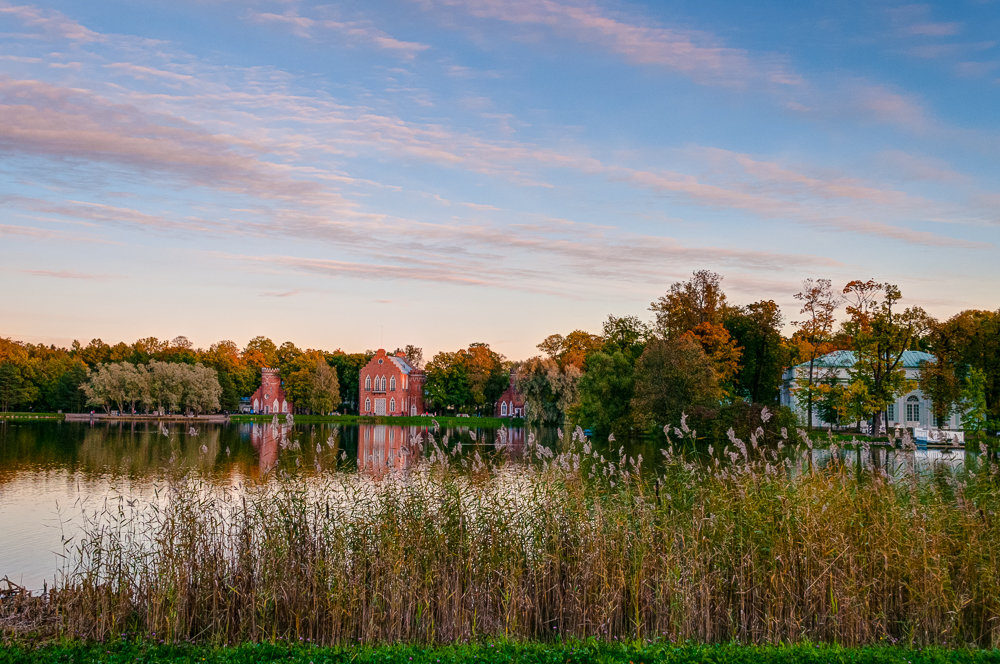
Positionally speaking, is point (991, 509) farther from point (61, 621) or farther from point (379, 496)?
point (61, 621)

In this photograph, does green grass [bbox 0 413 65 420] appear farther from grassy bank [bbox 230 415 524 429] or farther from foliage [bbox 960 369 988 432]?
foliage [bbox 960 369 988 432]

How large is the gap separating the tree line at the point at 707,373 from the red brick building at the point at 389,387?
117 inches

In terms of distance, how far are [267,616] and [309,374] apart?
8371 cm

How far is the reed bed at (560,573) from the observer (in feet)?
23.8

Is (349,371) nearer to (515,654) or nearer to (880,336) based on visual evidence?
(880,336)

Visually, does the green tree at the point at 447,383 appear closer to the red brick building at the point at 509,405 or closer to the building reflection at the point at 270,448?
the red brick building at the point at 509,405

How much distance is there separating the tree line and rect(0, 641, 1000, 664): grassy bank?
32.5 m

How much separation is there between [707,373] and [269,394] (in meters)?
64.3

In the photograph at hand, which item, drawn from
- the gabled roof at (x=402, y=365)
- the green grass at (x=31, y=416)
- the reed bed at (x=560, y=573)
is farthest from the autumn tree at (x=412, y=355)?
the reed bed at (x=560, y=573)

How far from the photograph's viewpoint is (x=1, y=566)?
1231 centimetres

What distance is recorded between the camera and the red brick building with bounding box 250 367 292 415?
9469 centimetres

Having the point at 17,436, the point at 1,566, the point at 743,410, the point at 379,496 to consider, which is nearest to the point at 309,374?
the point at 17,436

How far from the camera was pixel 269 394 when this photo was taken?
311 feet

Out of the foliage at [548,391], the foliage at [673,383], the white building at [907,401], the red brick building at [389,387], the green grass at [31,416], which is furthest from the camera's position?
the red brick building at [389,387]
